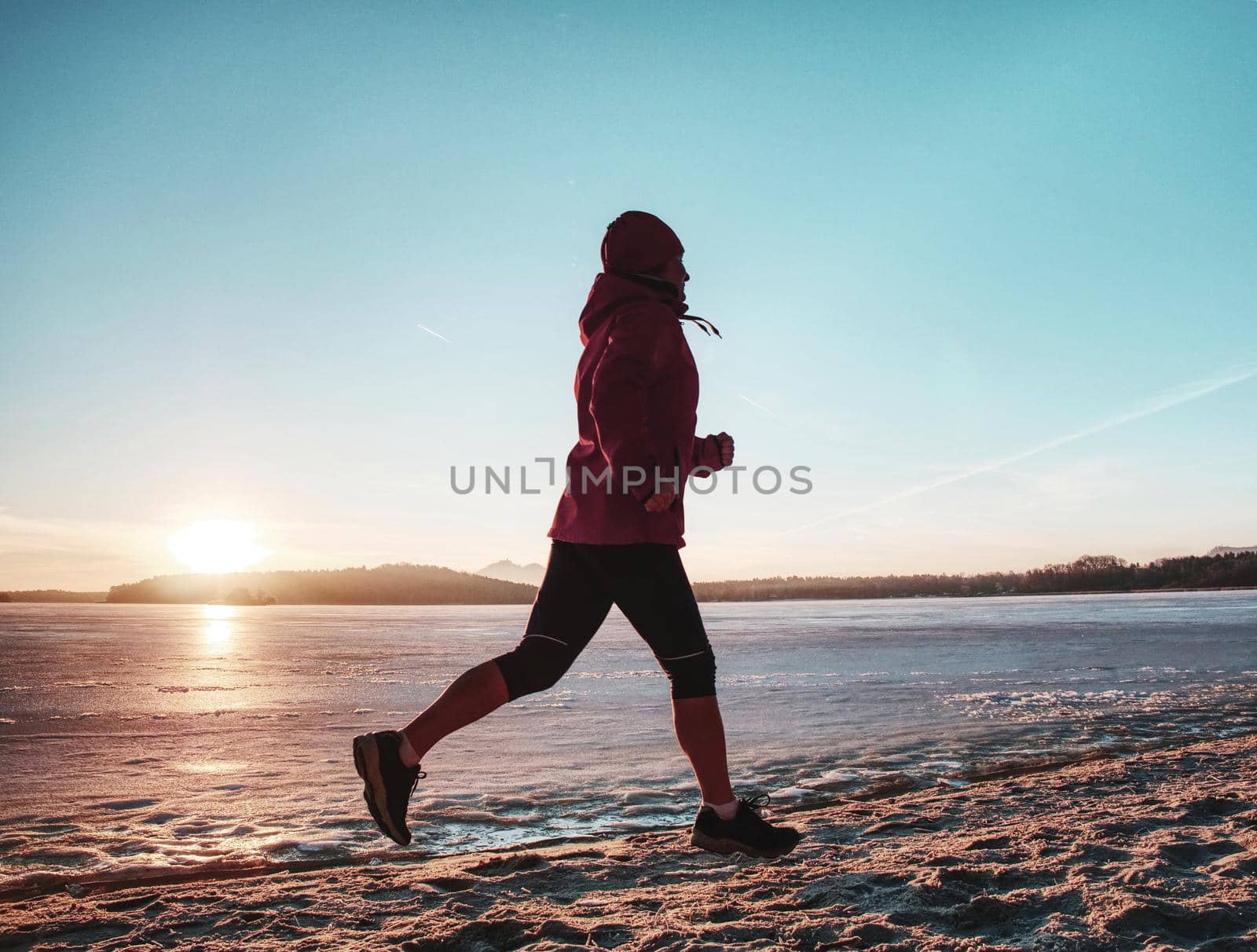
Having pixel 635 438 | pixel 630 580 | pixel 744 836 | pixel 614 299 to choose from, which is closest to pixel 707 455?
pixel 635 438

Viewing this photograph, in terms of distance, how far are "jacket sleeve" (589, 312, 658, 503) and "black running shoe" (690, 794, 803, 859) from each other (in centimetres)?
102

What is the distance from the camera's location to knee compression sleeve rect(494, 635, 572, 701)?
105 inches

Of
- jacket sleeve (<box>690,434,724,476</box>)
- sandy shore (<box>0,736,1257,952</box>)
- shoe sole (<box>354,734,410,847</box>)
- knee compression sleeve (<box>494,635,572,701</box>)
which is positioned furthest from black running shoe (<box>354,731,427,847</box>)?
jacket sleeve (<box>690,434,724,476</box>)

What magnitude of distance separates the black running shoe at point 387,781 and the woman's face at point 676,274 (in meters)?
1.71

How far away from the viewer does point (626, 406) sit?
8.47 feet

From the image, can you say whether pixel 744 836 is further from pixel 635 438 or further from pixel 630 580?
pixel 635 438

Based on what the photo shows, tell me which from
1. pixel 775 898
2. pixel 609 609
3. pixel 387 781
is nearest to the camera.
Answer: pixel 775 898

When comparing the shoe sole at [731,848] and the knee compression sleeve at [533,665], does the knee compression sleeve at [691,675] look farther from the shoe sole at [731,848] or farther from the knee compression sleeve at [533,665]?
the shoe sole at [731,848]

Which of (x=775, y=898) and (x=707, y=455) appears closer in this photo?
(x=775, y=898)

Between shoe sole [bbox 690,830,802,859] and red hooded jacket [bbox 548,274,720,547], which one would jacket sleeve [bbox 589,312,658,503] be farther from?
shoe sole [bbox 690,830,802,859]

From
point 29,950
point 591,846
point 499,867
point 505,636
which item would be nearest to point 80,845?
point 29,950

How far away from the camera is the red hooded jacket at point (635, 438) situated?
8.50ft

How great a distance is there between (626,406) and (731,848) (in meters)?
1.37

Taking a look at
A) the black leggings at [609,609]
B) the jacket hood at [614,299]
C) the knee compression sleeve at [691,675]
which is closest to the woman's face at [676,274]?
the jacket hood at [614,299]
